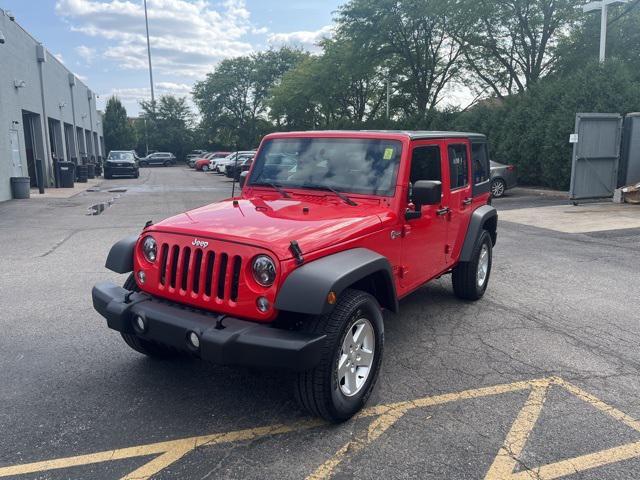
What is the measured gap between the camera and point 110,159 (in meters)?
33.2

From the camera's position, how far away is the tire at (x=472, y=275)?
18.7 ft

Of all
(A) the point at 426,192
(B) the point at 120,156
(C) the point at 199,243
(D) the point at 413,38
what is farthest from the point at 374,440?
(B) the point at 120,156

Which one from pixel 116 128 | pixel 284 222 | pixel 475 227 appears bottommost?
pixel 475 227

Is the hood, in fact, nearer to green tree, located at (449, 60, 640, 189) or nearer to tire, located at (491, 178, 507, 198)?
tire, located at (491, 178, 507, 198)

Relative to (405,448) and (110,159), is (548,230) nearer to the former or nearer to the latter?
(405,448)

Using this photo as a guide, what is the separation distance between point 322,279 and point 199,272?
0.84 meters

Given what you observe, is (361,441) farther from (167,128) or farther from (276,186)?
(167,128)

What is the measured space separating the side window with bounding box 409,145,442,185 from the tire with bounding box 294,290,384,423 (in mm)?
1378

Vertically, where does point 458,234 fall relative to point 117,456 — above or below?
above

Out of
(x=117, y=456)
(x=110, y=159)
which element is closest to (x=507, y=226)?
(x=117, y=456)

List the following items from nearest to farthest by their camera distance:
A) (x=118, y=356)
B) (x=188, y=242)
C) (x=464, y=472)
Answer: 1. (x=464, y=472)
2. (x=188, y=242)
3. (x=118, y=356)

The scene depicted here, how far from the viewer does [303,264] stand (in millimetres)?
3178

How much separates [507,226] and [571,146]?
6.01 m

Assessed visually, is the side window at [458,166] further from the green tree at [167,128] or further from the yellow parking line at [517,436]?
the green tree at [167,128]
